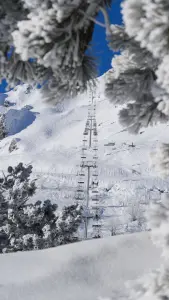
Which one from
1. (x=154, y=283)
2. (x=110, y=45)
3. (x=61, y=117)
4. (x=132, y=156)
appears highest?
(x=61, y=117)

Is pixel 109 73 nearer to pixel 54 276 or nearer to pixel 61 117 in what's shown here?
pixel 54 276

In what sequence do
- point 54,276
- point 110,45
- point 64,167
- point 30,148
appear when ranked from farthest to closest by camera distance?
point 30,148
point 64,167
point 54,276
point 110,45

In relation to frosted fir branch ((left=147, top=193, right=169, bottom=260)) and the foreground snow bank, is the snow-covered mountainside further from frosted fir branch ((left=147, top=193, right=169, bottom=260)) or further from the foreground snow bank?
the foreground snow bank

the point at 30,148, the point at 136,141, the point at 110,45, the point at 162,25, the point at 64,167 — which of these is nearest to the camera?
the point at 162,25

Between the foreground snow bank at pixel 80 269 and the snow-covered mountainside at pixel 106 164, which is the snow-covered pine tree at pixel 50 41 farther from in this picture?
the foreground snow bank at pixel 80 269

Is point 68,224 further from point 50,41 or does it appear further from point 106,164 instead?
point 106,164

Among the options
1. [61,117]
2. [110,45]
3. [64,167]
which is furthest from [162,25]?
[61,117]
